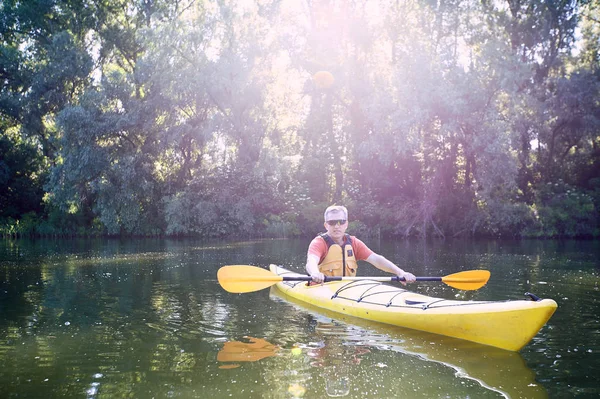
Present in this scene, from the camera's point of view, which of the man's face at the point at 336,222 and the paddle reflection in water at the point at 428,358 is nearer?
the paddle reflection in water at the point at 428,358

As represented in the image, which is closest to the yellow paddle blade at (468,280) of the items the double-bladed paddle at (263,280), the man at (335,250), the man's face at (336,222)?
the double-bladed paddle at (263,280)

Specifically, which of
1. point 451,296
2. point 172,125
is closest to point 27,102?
point 172,125

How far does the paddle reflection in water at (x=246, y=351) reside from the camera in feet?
16.3

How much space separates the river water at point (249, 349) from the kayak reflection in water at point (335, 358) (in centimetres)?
1

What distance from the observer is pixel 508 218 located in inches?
837

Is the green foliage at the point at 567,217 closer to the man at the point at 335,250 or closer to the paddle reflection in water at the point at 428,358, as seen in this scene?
the man at the point at 335,250

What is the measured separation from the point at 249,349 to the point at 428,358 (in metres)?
1.65

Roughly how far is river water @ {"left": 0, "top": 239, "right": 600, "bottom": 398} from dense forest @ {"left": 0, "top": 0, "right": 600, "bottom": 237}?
12719 millimetres

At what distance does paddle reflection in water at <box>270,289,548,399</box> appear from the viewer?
14.0ft

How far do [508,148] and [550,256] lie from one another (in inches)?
288

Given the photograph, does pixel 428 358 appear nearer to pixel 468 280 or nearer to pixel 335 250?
pixel 468 280

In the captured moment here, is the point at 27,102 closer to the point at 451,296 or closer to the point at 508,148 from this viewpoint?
the point at 508,148

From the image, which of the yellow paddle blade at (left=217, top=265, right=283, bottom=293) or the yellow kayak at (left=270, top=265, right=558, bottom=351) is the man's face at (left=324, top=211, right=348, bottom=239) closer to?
the yellow kayak at (left=270, top=265, right=558, bottom=351)

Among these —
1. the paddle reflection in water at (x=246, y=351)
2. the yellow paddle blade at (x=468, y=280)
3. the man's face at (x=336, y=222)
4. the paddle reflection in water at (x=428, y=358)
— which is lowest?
the paddle reflection in water at (x=428, y=358)
